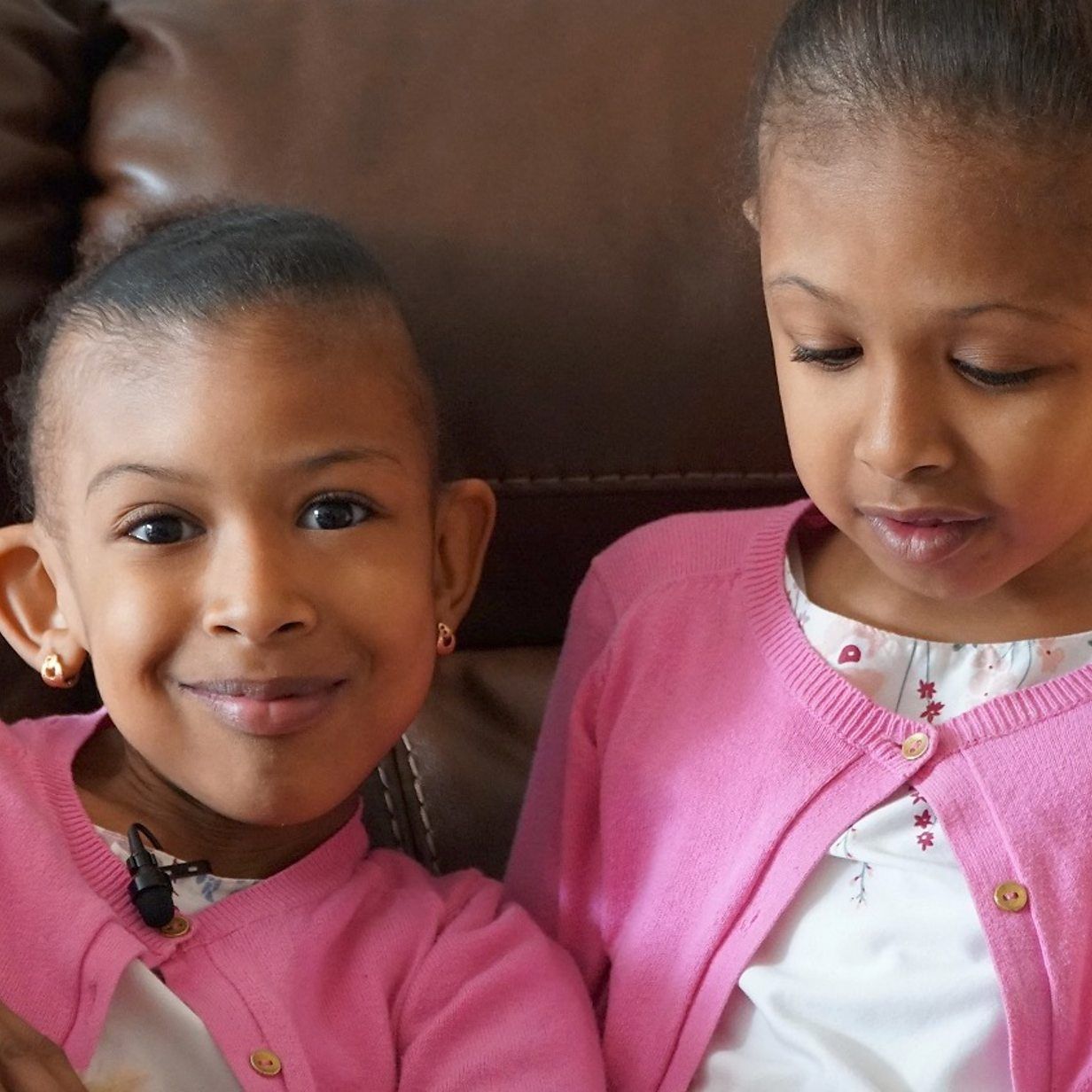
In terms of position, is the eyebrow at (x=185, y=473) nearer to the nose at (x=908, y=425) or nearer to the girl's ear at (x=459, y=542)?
the girl's ear at (x=459, y=542)

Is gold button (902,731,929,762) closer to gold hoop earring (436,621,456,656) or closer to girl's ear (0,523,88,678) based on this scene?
gold hoop earring (436,621,456,656)

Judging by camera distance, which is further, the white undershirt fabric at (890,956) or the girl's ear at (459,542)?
the girl's ear at (459,542)

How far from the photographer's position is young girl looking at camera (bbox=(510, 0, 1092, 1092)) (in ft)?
3.26

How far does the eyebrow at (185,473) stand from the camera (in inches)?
44.2

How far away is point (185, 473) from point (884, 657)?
51cm

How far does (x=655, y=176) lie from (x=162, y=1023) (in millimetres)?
824

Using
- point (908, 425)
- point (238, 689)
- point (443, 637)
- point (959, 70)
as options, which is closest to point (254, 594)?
point (238, 689)

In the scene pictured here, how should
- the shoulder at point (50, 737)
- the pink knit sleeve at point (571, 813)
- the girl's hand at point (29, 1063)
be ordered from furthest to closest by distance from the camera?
the pink knit sleeve at point (571, 813) → the shoulder at point (50, 737) → the girl's hand at point (29, 1063)

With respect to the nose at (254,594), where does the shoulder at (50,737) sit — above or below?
below

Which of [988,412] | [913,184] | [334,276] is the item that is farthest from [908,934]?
[334,276]

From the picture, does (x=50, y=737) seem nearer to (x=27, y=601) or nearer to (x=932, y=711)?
(x=27, y=601)

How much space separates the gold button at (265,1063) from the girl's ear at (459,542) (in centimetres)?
35

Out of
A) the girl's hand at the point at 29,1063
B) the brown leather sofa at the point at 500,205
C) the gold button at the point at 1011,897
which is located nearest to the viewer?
the girl's hand at the point at 29,1063

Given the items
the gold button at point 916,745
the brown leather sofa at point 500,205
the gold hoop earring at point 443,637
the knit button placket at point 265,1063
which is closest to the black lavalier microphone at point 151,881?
the knit button placket at point 265,1063
